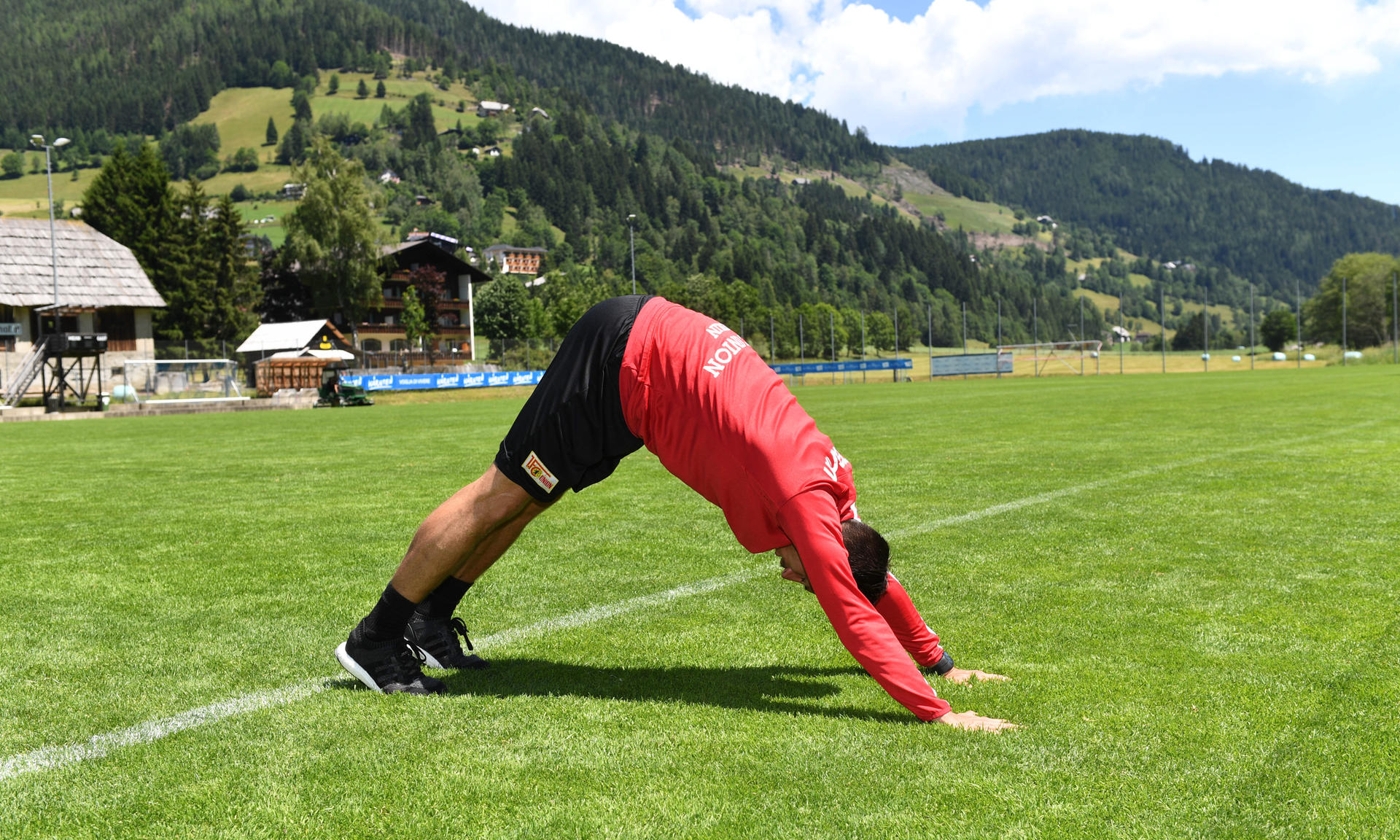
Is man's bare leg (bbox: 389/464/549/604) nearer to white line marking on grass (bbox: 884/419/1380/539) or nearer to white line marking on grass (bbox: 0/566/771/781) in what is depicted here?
white line marking on grass (bbox: 0/566/771/781)

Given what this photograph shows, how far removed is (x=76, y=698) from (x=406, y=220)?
17668 cm

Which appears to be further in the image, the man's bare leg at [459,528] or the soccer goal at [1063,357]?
the soccer goal at [1063,357]

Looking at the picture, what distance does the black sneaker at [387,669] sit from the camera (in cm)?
416

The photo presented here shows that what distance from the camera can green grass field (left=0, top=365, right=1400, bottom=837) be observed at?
2.93 meters

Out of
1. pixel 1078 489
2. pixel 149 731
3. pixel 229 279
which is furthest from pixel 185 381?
pixel 149 731

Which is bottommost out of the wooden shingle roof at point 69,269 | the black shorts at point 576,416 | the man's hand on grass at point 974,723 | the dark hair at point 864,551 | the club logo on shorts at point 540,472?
the man's hand on grass at point 974,723

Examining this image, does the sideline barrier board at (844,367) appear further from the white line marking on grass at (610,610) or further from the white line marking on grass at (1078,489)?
the white line marking on grass at (610,610)

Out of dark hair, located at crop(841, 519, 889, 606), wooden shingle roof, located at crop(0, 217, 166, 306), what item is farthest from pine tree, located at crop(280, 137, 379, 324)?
dark hair, located at crop(841, 519, 889, 606)

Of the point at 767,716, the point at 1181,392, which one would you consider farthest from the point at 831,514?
the point at 1181,392

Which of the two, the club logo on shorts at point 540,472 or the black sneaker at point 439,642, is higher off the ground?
the club logo on shorts at point 540,472

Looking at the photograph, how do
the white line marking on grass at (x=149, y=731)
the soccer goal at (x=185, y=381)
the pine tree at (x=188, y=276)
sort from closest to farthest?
the white line marking on grass at (x=149, y=731)
the soccer goal at (x=185, y=381)
the pine tree at (x=188, y=276)

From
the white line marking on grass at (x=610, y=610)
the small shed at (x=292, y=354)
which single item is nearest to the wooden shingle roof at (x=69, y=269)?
the small shed at (x=292, y=354)

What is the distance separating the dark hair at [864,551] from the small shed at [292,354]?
49018mm

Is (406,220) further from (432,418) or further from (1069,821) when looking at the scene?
(1069,821)
